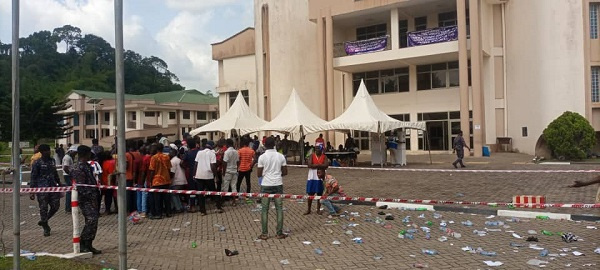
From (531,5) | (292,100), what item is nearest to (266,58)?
(292,100)

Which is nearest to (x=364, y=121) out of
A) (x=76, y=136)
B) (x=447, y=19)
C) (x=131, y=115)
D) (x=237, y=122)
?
(x=237, y=122)

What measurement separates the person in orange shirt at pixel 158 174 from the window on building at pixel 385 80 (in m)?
23.4

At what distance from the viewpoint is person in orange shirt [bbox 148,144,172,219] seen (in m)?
10.2

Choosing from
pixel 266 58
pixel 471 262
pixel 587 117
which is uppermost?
pixel 266 58

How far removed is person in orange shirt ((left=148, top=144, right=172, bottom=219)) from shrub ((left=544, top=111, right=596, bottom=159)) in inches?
773

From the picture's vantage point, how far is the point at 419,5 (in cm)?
2908

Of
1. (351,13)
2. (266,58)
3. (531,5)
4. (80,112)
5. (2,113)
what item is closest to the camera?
(531,5)

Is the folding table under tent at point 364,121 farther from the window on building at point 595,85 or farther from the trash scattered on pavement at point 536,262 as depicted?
the trash scattered on pavement at point 536,262

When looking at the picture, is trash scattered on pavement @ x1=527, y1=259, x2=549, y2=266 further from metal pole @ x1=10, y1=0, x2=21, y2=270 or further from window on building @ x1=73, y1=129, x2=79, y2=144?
window on building @ x1=73, y1=129, x2=79, y2=144

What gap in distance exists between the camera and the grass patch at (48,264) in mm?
6336

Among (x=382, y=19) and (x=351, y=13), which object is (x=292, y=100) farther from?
(x=382, y=19)

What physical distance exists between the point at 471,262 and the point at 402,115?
2572 cm

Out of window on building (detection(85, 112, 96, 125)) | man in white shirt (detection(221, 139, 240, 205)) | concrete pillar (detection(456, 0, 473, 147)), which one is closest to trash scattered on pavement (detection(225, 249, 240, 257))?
man in white shirt (detection(221, 139, 240, 205))

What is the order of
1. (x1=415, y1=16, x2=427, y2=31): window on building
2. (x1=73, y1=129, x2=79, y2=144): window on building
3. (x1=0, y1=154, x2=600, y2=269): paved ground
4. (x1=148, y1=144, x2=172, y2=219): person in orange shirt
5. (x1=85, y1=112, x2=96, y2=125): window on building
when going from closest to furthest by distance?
(x1=0, y1=154, x2=600, y2=269): paved ground → (x1=148, y1=144, x2=172, y2=219): person in orange shirt → (x1=415, y1=16, x2=427, y2=31): window on building → (x1=85, y1=112, x2=96, y2=125): window on building → (x1=73, y1=129, x2=79, y2=144): window on building
